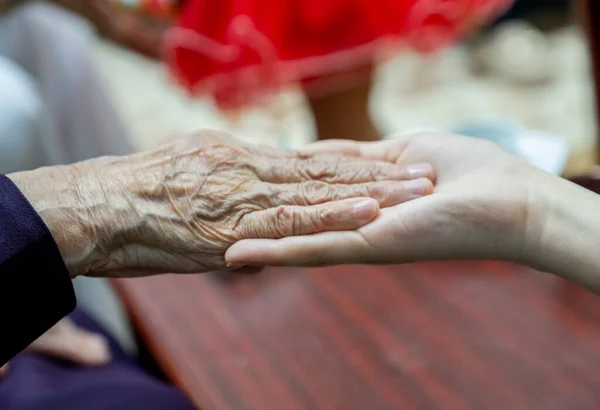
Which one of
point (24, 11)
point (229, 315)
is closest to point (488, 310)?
point (229, 315)

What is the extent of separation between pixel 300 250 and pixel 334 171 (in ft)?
0.45

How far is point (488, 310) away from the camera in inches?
36.1

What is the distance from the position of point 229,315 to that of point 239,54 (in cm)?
69

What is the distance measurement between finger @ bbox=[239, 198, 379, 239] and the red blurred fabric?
0.75 m

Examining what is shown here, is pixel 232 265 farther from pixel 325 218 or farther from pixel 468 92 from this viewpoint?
pixel 468 92

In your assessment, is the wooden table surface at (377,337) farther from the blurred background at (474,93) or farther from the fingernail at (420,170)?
the blurred background at (474,93)

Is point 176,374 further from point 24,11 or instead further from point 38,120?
point 24,11

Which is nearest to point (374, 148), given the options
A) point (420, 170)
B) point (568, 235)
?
point (420, 170)

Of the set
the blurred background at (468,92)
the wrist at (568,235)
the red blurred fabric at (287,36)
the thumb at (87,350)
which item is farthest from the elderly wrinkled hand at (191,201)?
the blurred background at (468,92)

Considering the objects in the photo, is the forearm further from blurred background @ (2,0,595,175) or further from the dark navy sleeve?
blurred background @ (2,0,595,175)

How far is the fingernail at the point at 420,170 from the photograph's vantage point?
821 mm

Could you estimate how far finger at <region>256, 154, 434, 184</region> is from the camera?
32.3 inches

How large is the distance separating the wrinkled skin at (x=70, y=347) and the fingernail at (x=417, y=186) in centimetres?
55

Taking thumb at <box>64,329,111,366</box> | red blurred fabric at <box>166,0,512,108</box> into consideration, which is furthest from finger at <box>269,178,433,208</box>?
red blurred fabric at <box>166,0,512,108</box>
